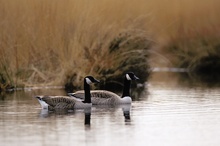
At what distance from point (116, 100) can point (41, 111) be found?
245 centimetres

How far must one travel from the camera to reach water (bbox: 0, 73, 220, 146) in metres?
12.7

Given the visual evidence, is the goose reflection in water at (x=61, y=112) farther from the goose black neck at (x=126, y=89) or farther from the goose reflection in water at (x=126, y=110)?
the goose black neck at (x=126, y=89)

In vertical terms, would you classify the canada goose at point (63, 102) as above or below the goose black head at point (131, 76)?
below

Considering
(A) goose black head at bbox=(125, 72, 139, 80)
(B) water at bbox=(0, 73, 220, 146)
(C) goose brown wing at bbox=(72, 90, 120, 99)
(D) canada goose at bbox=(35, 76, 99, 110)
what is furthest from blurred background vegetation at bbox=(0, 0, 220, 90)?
(D) canada goose at bbox=(35, 76, 99, 110)

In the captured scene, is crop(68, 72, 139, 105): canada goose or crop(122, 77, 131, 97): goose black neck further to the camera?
crop(122, 77, 131, 97): goose black neck

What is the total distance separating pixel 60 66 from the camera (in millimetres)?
23203

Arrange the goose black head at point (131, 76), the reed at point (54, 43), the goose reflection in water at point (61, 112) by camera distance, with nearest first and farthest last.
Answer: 1. the goose reflection in water at point (61, 112)
2. the goose black head at point (131, 76)
3. the reed at point (54, 43)

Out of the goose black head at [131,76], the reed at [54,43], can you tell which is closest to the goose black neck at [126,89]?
the goose black head at [131,76]

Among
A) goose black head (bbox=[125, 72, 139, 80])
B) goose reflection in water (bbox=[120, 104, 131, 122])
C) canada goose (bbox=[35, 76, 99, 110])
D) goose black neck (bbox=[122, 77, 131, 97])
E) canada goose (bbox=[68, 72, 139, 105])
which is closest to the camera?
goose reflection in water (bbox=[120, 104, 131, 122])

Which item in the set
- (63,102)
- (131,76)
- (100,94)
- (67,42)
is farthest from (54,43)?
(63,102)

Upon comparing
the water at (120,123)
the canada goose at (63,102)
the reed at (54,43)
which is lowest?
the water at (120,123)

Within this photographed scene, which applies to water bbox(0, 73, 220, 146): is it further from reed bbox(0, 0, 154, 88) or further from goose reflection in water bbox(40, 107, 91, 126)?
reed bbox(0, 0, 154, 88)

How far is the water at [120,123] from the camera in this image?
12.7 m

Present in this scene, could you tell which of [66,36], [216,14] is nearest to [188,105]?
[66,36]
